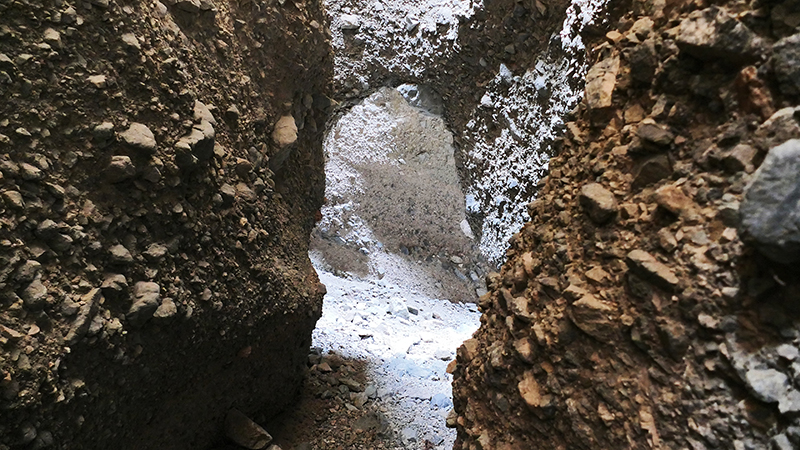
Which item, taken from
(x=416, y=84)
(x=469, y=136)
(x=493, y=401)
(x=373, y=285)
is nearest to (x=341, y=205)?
(x=373, y=285)

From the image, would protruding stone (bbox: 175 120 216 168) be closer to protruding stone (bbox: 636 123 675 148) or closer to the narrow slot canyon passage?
protruding stone (bbox: 636 123 675 148)

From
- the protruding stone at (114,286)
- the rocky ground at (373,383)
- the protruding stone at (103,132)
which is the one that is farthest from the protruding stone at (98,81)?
the rocky ground at (373,383)

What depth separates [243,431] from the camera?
10.4 ft

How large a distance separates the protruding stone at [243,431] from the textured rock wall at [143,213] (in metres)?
0.07

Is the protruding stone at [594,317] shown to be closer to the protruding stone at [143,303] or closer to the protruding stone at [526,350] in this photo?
the protruding stone at [526,350]

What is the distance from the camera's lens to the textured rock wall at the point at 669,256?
3.56ft

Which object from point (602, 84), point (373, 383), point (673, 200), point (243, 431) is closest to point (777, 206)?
point (673, 200)

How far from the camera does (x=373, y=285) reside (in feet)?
27.2

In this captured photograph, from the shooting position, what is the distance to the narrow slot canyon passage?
180 inches

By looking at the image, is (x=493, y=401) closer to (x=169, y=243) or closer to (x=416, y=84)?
(x=169, y=243)

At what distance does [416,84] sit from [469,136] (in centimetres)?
127

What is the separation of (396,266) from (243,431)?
586cm

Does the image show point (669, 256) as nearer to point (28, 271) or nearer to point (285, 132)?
point (28, 271)

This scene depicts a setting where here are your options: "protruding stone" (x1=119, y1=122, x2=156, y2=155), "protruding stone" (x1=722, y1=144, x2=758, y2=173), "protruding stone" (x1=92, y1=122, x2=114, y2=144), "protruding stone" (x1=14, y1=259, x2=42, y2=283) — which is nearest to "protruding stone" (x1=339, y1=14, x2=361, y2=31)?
"protruding stone" (x1=119, y1=122, x2=156, y2=155)
